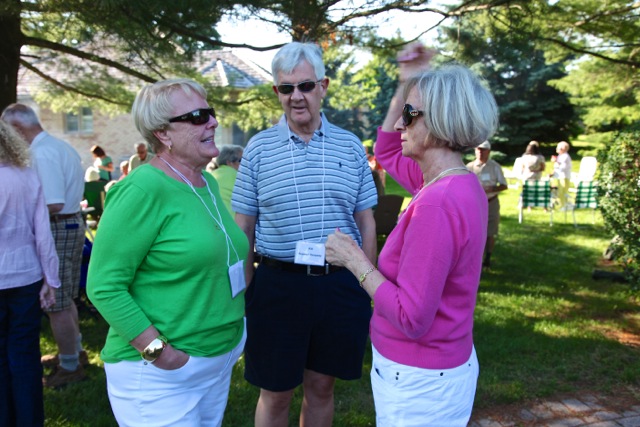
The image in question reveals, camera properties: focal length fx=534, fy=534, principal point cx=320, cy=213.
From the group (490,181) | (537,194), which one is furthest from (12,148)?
(537,194)

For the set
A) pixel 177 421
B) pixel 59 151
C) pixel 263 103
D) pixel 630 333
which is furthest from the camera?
pixel 263 103

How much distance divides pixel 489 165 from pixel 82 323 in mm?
5702

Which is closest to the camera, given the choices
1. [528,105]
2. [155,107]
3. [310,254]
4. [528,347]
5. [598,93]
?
[155,107]

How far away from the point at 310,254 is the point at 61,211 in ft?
8.60

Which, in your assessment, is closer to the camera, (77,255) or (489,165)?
(77,255)

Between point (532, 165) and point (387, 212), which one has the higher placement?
point (532, 165)

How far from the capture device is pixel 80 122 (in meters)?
23.5

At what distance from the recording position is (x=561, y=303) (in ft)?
19.9

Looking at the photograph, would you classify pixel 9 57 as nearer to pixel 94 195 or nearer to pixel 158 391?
pixel 94 195

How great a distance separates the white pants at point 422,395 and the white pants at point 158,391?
657 millimetres

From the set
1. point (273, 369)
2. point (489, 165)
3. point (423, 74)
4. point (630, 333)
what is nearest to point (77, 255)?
point (273, 369)

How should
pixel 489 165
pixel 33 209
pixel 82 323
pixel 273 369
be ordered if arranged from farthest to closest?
pixel 489 165
pixel 82 323
pixel 33 209
pixel 273 369

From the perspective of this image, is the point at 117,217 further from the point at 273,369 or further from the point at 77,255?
the point at 77,255

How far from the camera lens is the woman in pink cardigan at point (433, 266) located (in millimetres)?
1616
